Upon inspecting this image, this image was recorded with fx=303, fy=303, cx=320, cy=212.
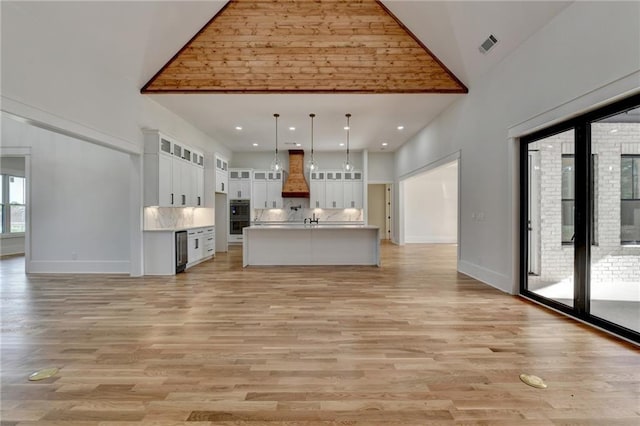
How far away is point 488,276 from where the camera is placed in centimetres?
512

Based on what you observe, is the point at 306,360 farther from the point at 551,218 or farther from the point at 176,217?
the point at 176,217

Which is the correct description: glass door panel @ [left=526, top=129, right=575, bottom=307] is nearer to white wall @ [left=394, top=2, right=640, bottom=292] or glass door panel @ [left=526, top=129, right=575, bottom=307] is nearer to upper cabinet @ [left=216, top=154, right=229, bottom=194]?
white wall @ [left=394, top=2, right=640, bottom=292]

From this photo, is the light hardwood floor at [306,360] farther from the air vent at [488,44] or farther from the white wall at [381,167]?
the white wall at [381,167]

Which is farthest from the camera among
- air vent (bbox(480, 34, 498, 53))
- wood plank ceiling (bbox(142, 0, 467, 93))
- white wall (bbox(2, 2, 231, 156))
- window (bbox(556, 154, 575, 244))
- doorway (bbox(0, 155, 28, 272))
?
doorway (bbox(0, 155, 28, 272))

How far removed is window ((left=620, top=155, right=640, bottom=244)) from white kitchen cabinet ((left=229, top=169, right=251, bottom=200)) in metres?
9.38

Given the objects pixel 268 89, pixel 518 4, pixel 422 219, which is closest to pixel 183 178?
pixel 268 89

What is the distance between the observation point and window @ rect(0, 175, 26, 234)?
8898 mm

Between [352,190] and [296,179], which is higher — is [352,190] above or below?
below

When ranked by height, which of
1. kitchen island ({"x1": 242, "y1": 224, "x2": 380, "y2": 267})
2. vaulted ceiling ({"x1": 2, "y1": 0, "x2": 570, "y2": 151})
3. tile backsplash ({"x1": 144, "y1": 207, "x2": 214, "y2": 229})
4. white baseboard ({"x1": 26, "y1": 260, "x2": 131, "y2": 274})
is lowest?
white baseboard ({"x1": 26, "y1": 260, "x2": 131, "y2": 274})

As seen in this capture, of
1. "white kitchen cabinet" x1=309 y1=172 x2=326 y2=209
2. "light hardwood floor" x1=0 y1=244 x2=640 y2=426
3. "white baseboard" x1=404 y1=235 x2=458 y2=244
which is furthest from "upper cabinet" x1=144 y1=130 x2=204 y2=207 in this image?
"white baseboard" x1=404 y1=235 x2=458 y2=244

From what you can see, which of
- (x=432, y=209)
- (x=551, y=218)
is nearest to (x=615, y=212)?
(x=551, y=218)

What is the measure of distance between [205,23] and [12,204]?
28.4 feet

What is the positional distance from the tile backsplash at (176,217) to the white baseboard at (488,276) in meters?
6.33

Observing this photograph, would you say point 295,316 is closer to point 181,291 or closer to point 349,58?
point 181,291
